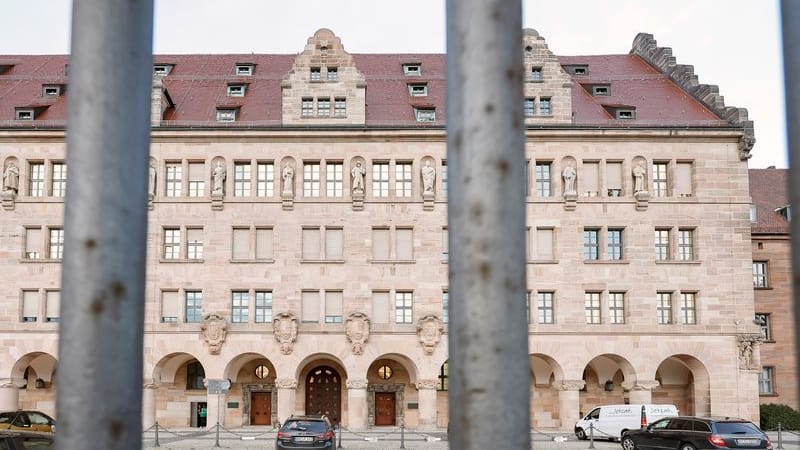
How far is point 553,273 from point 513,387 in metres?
32.3

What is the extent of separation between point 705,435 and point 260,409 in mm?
20334

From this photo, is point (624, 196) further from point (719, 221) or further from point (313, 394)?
point (313, 394)

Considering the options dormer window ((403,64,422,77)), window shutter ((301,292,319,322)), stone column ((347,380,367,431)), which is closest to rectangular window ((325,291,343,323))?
window shutter ((301,292,319,322))

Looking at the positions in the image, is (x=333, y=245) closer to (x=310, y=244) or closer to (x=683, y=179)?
(x=310, y=244)

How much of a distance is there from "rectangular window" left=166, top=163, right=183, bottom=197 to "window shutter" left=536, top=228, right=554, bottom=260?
584 inches

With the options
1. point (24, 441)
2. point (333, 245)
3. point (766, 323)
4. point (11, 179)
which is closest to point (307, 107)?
point (333, 245)

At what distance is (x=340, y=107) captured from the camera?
116 feet

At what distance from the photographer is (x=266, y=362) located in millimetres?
36188

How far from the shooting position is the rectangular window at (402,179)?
1380 inches

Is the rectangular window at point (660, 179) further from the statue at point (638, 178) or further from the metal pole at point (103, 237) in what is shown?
the metal pole at point (103, 237)

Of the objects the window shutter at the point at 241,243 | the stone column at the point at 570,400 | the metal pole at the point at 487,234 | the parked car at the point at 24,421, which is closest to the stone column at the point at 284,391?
the window shutter at the point at 241,243

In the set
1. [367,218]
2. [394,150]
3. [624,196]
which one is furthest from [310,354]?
[624,196]

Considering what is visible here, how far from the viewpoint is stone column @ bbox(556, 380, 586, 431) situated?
33.8 meters

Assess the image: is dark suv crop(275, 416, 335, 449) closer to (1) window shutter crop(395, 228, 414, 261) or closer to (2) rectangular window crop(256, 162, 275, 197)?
(1) window shutter crop(395, 228, 414, 261)
